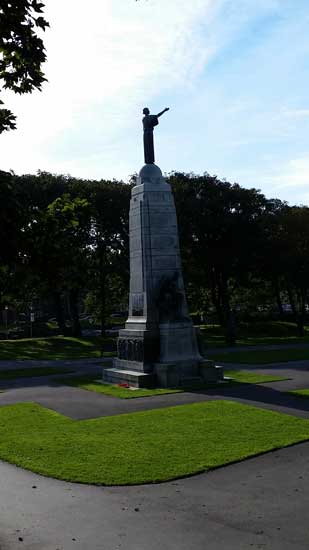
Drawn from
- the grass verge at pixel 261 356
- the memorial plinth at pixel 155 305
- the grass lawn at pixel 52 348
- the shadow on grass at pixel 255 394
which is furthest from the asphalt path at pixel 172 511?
the grass lawn at pixel 52 348

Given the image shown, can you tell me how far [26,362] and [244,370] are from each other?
14.5 meters

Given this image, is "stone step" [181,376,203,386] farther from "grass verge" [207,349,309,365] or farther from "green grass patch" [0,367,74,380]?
"green grass patch" [0,367,74,380]

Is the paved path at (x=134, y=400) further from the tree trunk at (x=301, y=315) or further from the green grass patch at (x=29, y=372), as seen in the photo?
the tree trunk at (x=301, y=315)

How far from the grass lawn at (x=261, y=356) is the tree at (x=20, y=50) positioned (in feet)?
75.4

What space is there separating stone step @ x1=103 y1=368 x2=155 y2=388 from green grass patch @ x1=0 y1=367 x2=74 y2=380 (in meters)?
4.78

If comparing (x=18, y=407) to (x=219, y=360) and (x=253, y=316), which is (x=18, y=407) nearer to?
(x=219, y=360)

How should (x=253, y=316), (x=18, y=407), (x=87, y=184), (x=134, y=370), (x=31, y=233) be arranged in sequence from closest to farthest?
(x=31, y=233)
(x=18, y=407)
(x=134, y=370)
(x=87, y=184)
(x=253, y=316)

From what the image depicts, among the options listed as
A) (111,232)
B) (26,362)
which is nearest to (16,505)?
(26,362)

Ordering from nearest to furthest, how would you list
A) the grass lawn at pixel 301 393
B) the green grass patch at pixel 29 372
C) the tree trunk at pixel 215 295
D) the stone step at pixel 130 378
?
the grass lawn at pixel 301 393 < the stone step at pixel 130 378 < the green grass patch at pixel 29 372 < the tree trunk at pixel 215 295

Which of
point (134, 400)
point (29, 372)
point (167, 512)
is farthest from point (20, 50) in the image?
point (29, 372)

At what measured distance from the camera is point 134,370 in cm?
2192

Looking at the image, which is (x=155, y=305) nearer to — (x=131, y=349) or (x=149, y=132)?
(x=131, y=349)

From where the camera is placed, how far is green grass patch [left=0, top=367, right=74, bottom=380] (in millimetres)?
25672

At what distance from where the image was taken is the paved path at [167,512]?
23.9 ft
